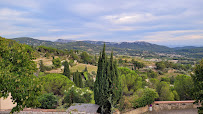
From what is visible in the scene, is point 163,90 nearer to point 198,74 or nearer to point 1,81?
point 198,74

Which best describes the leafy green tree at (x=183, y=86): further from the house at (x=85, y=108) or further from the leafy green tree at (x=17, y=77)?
the leafy green tree at (x=17, y=77)

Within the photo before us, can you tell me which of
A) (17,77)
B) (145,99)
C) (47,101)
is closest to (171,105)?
(145,99)

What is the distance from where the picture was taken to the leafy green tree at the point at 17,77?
551 centimetres

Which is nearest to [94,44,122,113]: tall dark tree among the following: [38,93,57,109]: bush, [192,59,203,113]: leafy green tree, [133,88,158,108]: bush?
[133,88,158,108]: bush

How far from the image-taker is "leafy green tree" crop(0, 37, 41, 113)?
551 cm

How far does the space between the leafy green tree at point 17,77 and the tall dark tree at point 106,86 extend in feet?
12.5

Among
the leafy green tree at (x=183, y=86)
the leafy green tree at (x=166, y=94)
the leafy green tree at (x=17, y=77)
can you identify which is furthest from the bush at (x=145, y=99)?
the leafy green tree at (x=17, y=77)

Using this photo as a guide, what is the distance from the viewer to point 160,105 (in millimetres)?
9734

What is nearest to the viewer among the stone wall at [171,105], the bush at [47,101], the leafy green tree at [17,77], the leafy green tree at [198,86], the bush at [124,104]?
the leafy green tree at [17,77]

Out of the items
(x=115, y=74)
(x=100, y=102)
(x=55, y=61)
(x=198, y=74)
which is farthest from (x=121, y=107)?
(x=55, y=61)

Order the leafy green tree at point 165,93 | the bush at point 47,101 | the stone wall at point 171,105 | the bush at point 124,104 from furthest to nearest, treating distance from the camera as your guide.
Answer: the leafy green tree at point 165,93, the bush at point 47,101, the stone wall at point 171,105, the bush at point 124,104

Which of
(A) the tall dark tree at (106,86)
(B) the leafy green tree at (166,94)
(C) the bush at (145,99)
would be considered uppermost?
(A) the tall dark tree at (106,86)

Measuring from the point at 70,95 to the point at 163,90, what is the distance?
27.6ft

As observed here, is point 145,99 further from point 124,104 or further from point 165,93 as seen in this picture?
point 165,93
